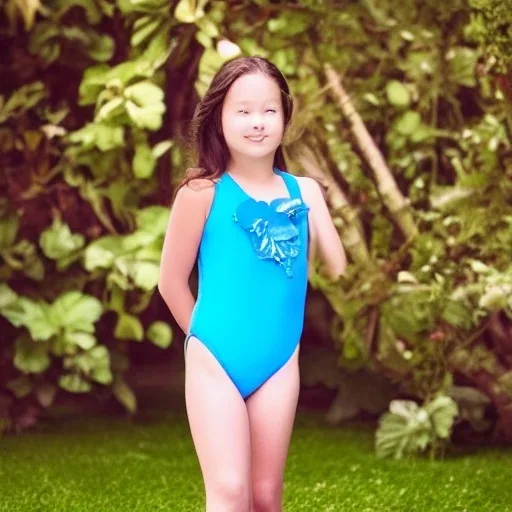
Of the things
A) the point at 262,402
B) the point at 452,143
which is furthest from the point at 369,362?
the point at 262,402

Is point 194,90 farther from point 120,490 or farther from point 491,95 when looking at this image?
point 120,490

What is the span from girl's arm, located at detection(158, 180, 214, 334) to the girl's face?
11 cm

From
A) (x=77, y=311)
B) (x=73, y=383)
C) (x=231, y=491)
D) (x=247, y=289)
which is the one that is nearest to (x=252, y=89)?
(x=247, y=289)

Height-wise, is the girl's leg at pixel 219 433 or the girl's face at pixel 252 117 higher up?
the girl's face at pixel 252 117

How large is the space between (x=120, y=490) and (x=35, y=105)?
1498 millimetres

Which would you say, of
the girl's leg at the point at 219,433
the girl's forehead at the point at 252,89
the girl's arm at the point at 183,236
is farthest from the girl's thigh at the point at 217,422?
the girl's forehead at the point at 252,89

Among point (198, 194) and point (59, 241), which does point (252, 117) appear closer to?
point (198, 194)

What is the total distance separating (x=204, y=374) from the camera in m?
2.48

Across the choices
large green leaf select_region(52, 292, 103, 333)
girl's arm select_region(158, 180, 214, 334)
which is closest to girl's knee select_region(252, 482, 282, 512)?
girl's arm select_region(158, 180, 214, 334)

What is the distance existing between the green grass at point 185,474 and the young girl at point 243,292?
1162mm

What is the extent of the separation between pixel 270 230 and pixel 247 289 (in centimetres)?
13

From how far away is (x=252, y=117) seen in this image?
254 centimetres

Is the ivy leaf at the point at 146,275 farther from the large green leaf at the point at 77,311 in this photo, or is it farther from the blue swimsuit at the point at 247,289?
the blue swimsuit at the point at 247,289

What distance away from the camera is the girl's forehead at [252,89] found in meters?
2.54
